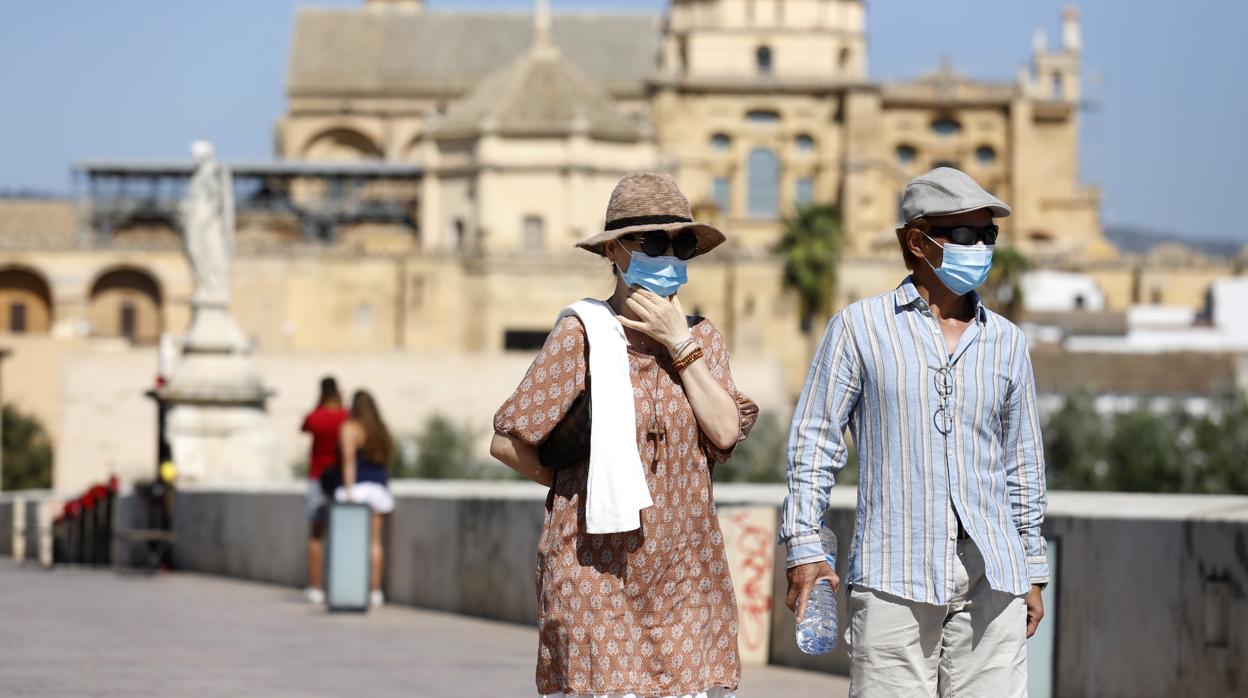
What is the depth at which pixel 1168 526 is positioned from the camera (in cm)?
792

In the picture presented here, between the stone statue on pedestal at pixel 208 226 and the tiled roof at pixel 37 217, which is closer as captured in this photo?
the stone statue on pedestal at pixel 208 226

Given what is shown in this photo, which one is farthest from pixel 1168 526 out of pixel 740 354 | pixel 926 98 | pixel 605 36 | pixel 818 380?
pixel 605 36

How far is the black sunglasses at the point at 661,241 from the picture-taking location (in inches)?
209

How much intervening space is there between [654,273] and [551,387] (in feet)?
1.29

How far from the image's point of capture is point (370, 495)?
42.9 ft

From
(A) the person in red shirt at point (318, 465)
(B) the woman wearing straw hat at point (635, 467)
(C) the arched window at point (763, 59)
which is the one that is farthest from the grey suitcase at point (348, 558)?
(C) the arched window at point (763, 59)

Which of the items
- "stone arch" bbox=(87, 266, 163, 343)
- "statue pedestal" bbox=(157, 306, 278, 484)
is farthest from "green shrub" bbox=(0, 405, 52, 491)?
"statue pedestal" bbox=(157, 306, 278, 484)

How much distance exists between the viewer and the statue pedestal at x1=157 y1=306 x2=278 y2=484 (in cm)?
2088

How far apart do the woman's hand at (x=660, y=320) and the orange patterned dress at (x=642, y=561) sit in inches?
4.0

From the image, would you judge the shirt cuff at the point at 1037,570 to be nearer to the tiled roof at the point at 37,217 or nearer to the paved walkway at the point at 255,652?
the paved walkway at the point at 255,652

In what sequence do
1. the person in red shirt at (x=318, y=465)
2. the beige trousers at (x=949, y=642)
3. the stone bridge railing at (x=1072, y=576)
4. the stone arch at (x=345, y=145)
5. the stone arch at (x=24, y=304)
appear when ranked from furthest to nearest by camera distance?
the stone arch at (x=345, y=145) → the stone arch at (x=24, y=304) → the person in red shirt at (x=318, y=465) → the stone bridge railing at (x=1072, y=576) → the beige trousers at (x=949, y=642)

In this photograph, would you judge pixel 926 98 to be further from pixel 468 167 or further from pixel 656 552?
pixel 656 552

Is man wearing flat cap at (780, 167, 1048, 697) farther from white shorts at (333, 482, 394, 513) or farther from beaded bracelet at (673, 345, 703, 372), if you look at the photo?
white shorts at (333, 482, 394, 513)

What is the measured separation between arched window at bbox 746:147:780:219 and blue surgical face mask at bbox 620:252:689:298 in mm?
71365
